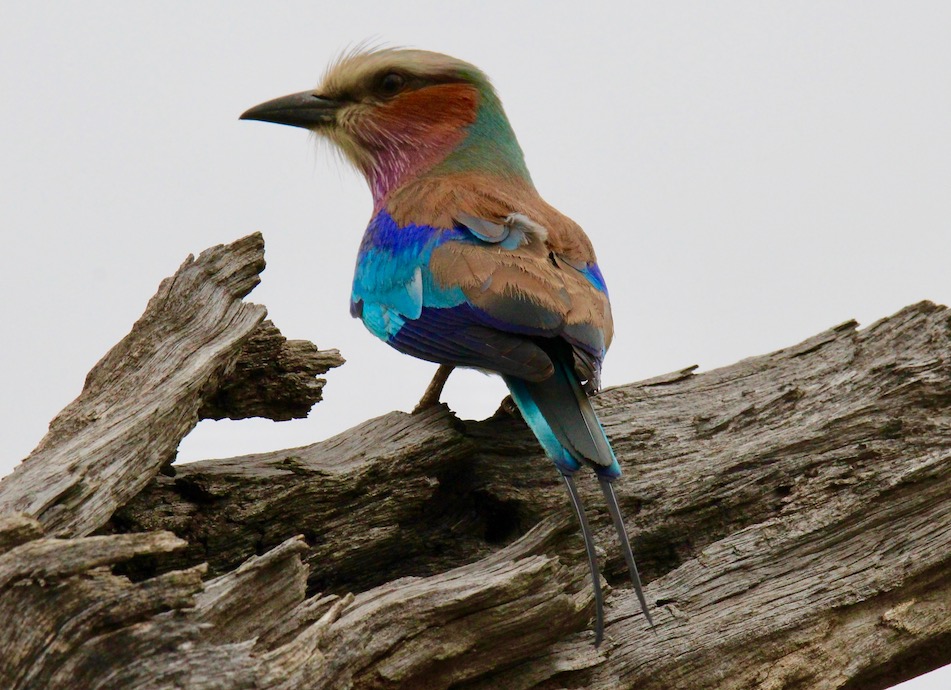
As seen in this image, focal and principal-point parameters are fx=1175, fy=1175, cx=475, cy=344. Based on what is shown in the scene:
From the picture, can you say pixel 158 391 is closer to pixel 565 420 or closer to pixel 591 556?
pixel 565 420

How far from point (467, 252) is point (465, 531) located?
94 centimetres

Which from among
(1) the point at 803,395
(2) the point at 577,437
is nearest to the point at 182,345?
(2) the point at 577,437

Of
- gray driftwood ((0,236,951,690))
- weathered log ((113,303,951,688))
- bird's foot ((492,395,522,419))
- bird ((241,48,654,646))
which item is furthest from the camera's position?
bird's foot ((492,395,522,419))

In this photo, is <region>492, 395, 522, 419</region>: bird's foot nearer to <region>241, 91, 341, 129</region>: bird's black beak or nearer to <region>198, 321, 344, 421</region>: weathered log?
<region>198, 321, 344, 421</region>: weathered log

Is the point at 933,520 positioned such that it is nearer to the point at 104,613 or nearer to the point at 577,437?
the point at 577,437

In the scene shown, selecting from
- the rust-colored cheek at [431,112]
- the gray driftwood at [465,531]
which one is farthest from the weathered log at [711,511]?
the rust-colored cheek at [431,112]

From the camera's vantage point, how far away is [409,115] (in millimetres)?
4863

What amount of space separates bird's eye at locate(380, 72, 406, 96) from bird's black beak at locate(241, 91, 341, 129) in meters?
0.22

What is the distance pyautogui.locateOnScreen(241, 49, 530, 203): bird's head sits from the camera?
4.84m

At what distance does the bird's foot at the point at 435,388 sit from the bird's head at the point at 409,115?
3.09 feet

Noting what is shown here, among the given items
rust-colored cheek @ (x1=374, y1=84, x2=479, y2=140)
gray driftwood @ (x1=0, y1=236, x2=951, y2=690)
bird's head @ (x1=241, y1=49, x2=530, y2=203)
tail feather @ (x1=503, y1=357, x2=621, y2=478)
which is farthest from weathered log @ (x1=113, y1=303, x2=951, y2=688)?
rust-colored cheek @ (x1=374, y1=84, x2=479, y2=140)

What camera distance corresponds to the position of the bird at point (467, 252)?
342 centimetres

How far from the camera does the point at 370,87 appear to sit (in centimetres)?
491

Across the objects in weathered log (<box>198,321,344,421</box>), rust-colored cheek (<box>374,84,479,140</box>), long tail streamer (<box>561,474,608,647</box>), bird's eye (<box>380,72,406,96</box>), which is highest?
bird's eye (<box>380,72,406,96</box>)
